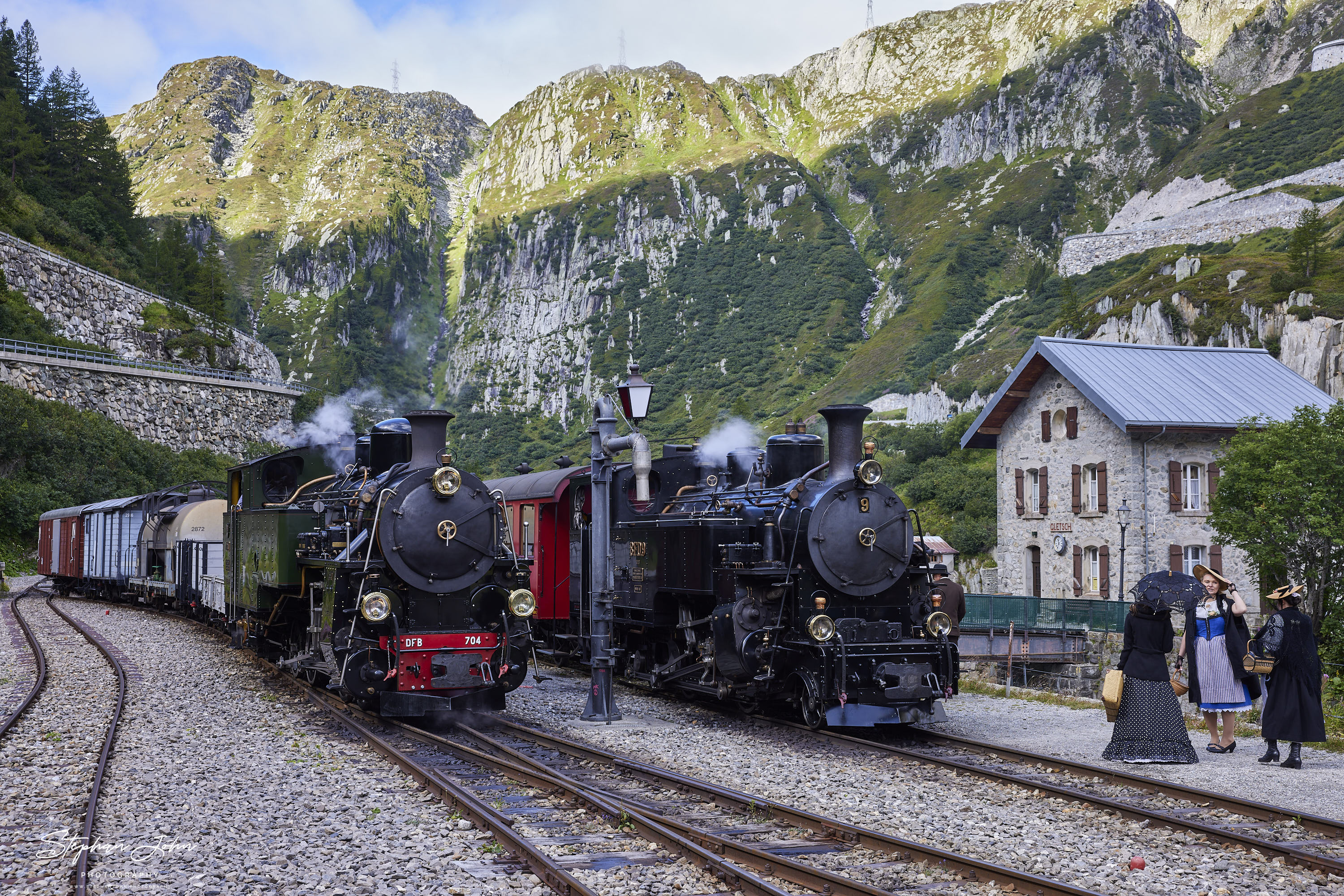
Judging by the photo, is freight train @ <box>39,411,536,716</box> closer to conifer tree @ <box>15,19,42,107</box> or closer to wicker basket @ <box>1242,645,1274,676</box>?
wicker basket @ <box>1242,645,1274,676</box>

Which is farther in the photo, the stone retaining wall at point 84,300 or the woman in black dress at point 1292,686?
the stone retaining wall at point 84,300

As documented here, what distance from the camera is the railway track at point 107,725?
6348 mm

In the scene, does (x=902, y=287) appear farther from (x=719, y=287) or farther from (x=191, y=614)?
(x=191, y=614)

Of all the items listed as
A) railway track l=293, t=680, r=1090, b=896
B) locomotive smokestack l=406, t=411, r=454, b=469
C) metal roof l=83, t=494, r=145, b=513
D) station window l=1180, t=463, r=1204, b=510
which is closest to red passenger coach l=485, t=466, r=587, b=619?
locomotive smokestack l=406, t=411, r=454, b=469

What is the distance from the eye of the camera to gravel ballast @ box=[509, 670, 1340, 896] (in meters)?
6.46

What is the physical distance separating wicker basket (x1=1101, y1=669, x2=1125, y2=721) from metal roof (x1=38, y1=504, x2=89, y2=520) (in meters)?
34.0

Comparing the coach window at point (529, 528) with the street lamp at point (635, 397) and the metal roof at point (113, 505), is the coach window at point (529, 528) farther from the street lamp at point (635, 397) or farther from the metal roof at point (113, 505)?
the metal roof at point (113, 505)

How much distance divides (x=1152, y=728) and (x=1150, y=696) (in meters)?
0.30

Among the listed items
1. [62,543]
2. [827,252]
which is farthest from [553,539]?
[827,252]

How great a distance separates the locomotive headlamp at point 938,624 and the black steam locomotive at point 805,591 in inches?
0.6

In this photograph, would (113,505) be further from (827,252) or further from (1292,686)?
(827,252)

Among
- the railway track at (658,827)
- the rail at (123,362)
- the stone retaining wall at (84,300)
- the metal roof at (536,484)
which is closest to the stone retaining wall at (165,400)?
the rail at (123,362)

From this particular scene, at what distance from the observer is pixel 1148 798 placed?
862cm

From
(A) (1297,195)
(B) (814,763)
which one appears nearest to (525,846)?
(B) (814,763)
